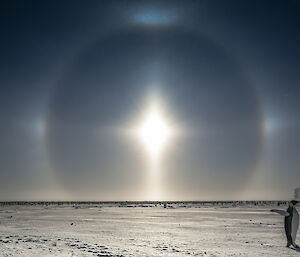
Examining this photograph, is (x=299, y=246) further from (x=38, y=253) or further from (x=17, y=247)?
(x=17, y=247)

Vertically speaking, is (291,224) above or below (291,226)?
above

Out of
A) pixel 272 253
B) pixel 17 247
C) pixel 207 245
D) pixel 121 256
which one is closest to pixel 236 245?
pixel 207 245

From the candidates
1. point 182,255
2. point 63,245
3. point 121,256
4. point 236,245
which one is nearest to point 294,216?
point 236,245

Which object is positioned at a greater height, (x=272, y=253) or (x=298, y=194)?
(x=298, y=194)

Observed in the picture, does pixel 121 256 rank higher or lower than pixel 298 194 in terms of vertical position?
lower

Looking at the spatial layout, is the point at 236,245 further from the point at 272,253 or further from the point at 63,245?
the point at 63,245

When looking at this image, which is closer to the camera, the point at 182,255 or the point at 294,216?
the point at 182,255

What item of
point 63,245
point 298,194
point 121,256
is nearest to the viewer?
point 121,256

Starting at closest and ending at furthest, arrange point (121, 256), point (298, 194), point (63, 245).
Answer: point (121, 256) → point (63, 245) → point (298, 194)

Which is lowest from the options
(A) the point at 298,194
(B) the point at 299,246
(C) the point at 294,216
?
(B) the point at 299,246
